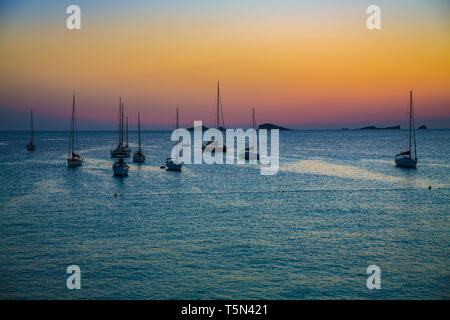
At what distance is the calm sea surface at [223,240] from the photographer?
61.1 feet

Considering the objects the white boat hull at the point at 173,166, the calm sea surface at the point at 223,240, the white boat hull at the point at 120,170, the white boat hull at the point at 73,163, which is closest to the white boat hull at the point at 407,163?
the calm sea surface at the point at 223,240

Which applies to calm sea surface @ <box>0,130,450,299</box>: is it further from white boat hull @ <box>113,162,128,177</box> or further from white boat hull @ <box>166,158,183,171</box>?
white boat hull @ <box>166,158,183,171</box>

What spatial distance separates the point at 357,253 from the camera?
2330 centimetres

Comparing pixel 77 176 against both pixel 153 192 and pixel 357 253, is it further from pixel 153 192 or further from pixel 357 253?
pixel 357 253

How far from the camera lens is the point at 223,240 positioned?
25.9 meters

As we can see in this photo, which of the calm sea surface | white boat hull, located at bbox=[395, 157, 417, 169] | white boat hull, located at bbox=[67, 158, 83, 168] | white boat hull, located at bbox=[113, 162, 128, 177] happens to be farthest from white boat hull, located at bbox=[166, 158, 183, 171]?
white boat hull, located at bbox=[395, 157, 417, 169]

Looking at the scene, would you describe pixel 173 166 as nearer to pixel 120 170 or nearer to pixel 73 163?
pixel 120 170

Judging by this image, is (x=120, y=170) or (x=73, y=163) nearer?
(x=120, y=170)

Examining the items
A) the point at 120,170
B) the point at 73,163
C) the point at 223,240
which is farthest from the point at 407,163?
the point at 73,163

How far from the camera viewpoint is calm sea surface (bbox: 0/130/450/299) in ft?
61.1

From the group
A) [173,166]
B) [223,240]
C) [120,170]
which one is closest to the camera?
[223,240]

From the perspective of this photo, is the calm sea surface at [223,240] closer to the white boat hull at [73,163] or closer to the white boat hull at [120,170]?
the white boat hull at [120,170]

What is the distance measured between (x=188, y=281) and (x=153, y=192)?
26572 mm
